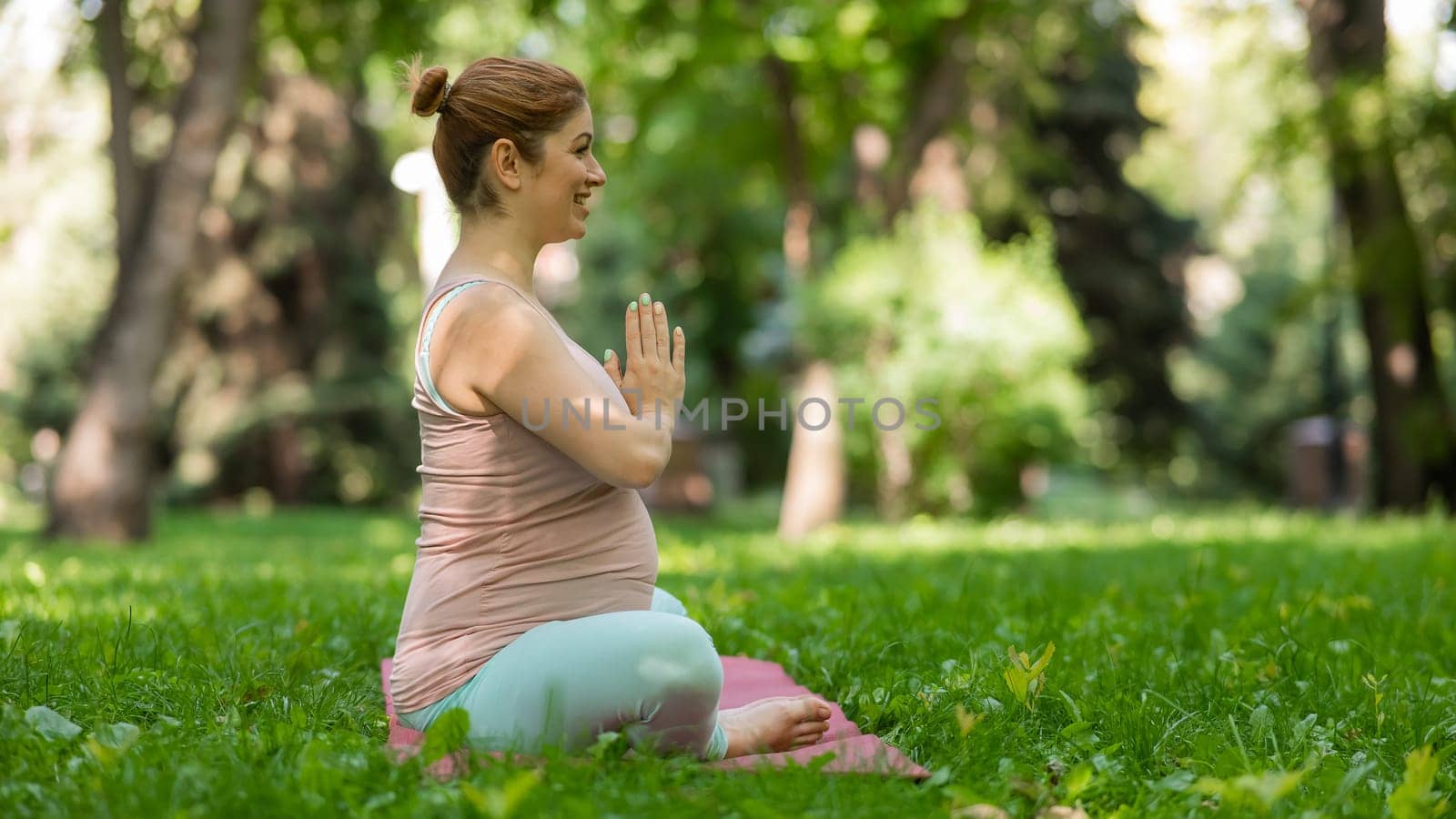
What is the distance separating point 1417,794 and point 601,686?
5.14ft

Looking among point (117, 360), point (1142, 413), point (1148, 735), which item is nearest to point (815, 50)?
point (117, 360)

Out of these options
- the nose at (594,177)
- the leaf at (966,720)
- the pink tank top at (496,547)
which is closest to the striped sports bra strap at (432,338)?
the pink tank top at (496,547)

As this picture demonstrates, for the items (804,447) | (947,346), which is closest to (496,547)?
(804,447)

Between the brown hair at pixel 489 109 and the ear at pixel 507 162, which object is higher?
the brown hair at pixel 489 109

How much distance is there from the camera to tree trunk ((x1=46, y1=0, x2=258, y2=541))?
10.6m

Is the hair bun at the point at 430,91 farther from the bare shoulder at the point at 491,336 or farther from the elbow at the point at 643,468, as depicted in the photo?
the elbow at the point at 643,468

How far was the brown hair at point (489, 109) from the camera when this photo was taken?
295 cm

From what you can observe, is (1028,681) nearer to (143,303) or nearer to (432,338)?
(432,338)

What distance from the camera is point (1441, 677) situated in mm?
3809

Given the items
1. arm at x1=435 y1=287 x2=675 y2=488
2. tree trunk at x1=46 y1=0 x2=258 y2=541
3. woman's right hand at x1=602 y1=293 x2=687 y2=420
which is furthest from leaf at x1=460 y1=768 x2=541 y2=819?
tree trunk at x1=46 y1=0 x2=258 y2=541

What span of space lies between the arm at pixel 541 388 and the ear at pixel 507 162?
28cm

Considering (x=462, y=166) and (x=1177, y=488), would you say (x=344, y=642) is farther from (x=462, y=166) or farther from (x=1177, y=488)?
(x=1177, y=488)

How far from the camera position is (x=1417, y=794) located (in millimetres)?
2439

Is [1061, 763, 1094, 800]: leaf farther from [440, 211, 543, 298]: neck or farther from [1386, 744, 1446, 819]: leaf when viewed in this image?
[440, 211, 543, 298]: neck
